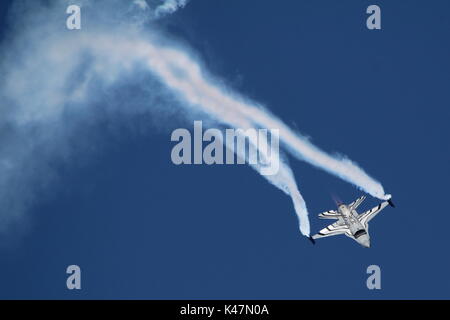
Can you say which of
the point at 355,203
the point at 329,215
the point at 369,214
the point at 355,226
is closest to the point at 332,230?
the point at 329,215

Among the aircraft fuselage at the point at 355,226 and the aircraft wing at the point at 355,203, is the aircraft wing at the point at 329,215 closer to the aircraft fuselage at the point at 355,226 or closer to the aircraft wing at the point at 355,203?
the aircraft fuselage at the point at 355,226

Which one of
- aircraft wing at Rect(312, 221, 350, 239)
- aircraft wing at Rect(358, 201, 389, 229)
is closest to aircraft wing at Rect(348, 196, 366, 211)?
aircraft wing at Rect(358, 201, 389, 229)

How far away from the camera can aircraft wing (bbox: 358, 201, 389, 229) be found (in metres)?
107

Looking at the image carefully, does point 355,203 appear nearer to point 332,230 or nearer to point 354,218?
point 354,218

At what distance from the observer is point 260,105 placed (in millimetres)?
101062

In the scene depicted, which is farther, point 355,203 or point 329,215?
point 329,215

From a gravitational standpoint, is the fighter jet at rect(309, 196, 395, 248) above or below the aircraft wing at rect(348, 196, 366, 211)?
below

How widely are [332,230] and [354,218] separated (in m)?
4.13

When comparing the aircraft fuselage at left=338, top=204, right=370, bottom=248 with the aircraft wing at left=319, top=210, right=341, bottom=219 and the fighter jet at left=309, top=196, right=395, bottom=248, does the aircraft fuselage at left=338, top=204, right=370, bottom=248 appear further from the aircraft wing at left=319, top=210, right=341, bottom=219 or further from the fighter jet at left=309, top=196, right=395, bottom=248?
the aircraft wing at left=319, top=210, right=341, bottom=219

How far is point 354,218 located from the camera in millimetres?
106188

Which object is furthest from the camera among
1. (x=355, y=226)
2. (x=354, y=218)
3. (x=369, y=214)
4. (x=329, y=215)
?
(x=369, y=214)

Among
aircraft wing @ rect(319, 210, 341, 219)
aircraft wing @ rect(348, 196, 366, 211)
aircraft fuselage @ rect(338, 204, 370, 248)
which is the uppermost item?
aircraft wing @ rect(348, 196, 366, 211)

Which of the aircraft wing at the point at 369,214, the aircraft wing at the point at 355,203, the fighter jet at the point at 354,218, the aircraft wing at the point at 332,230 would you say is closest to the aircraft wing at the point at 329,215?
the fighter jet at the point at 354,218
